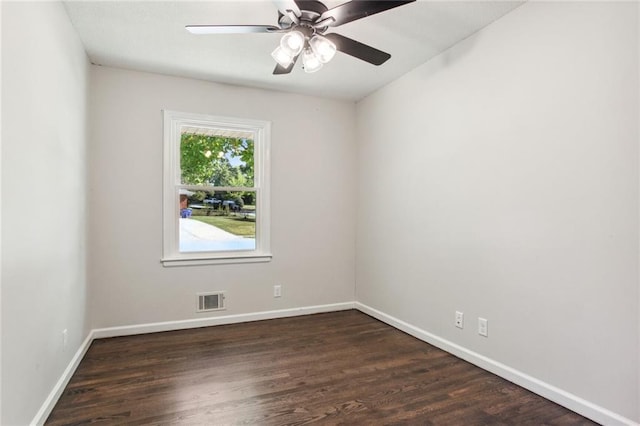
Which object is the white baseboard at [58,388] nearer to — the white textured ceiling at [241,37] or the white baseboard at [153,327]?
the white baseboard at [153,327]

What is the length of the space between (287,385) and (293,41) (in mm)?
2164

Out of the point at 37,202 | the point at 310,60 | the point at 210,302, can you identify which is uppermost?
the point at 310,60

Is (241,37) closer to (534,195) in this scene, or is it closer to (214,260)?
(214,260)

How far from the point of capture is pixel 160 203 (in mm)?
3467

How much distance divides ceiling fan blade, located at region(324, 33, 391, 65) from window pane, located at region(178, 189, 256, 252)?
2.09 metres

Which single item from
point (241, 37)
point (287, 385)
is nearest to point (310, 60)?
point (241, 37)

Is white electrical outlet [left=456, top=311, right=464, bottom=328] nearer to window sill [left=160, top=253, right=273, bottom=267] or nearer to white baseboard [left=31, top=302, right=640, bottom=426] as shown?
white baseboard [left=31, top=302, right=640, bottom=426]

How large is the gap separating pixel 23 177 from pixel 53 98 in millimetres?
695

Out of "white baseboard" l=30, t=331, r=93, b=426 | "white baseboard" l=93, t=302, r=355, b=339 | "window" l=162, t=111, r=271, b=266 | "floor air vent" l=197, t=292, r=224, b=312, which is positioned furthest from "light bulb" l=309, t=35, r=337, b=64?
"white baseboard" l=93, t=302, r=355, b=339

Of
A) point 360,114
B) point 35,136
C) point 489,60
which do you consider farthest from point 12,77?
point 360,114

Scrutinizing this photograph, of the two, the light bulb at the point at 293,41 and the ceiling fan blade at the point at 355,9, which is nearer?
the ceiling fan blade at the point at 355,9

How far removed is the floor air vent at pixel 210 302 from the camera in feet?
11.8

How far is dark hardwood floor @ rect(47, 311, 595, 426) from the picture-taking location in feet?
6.57

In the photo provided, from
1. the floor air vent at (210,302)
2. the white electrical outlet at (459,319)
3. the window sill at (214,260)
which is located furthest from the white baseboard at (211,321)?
the white electrical outlet at (459,319)
